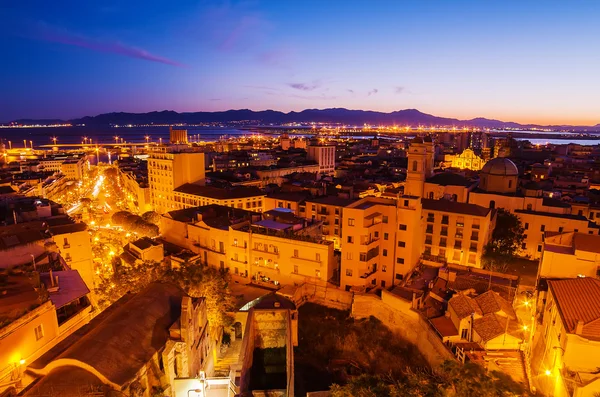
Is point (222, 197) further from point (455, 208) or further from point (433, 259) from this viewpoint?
point (455, 208)

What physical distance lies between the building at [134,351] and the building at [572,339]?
16.0 meters

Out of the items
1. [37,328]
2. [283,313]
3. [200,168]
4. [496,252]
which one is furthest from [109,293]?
[200,168]

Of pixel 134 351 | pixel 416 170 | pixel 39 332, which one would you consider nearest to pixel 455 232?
pixel 416 170

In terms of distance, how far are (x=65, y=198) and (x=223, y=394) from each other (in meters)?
61.5

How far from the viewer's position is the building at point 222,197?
46500 millimetres

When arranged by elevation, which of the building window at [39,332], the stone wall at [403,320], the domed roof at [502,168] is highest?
the domed roof at [502,168]

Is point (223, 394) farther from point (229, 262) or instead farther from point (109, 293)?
point (229, 262)

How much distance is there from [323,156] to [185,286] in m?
74.1

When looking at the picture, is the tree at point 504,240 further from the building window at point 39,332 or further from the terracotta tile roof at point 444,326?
the building window at point 39,332

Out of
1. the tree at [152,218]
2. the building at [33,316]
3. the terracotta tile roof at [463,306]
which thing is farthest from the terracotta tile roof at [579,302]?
the tree at [152,218]

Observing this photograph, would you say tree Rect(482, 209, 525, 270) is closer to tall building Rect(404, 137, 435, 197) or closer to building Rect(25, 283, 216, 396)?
tall building Rect(404, 137, 435, 197)

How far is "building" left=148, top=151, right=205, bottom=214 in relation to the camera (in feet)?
181

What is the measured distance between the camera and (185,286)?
22703 millimetres

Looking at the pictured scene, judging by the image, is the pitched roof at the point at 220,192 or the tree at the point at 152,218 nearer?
the tree at the point at 152,218
